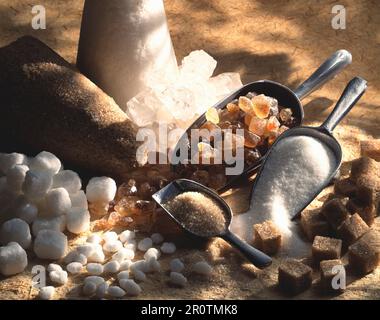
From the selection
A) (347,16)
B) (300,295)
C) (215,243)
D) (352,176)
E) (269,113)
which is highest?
(347,16)

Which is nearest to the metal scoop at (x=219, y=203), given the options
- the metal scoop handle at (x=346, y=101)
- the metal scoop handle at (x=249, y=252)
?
the metal scoop handle at (x=249, y=252)

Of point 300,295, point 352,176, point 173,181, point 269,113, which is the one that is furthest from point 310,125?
point 300,295

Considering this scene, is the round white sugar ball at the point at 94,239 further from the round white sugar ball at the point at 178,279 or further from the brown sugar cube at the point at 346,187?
the brown sugar cube at the point at 346,187

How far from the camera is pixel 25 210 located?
244cm

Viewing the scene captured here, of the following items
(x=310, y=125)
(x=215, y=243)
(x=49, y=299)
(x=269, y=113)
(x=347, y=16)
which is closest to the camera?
(x=49, y=299)

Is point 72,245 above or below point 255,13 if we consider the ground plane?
below

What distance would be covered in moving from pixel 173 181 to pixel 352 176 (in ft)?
1.62

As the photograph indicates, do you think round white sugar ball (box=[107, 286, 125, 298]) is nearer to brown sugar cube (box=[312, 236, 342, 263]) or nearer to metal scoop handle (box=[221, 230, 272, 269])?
metal scoop handle (box=[221, 230, 272, 269])

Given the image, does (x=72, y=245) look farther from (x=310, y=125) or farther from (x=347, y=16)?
(x=347, y=16)

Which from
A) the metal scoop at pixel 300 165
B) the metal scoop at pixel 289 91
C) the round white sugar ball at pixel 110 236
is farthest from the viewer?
the metal scoop at pixel 289 91

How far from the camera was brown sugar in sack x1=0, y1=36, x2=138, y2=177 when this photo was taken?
2.64m

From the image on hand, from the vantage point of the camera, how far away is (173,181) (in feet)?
8.21

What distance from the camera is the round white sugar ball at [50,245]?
2.33m

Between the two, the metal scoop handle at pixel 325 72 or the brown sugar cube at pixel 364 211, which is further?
the metal scoop handle at pixel 325 72
